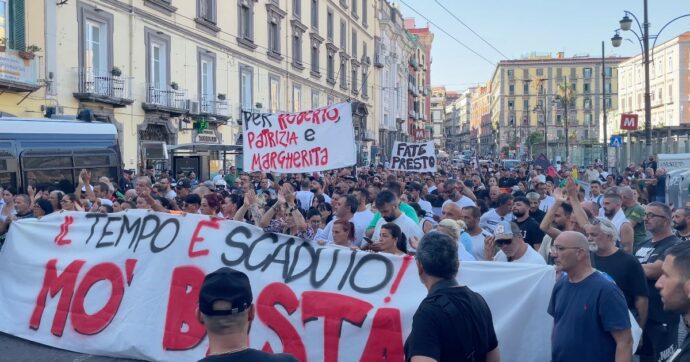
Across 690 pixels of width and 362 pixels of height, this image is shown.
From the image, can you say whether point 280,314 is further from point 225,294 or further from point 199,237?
point 225,294

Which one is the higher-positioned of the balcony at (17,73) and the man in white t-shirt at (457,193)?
the balcony at (17,73)

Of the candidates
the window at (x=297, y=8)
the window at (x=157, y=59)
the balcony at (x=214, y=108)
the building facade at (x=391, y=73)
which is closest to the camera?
the window at (x=157, y=59)

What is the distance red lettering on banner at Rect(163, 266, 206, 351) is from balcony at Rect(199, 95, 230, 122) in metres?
21.4

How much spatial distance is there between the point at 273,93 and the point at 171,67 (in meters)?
10.1

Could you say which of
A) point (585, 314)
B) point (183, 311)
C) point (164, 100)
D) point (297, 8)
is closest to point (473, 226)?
point (183, 311)

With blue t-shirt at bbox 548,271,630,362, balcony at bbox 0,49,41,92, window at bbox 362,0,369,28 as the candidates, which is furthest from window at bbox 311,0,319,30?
blue t-shirt at bbox 548,271,630,362

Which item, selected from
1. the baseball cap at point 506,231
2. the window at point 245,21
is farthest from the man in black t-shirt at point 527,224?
the window at point 245,21

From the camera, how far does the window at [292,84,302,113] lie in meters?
37.8

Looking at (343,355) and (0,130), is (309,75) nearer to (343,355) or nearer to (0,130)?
(0,130)

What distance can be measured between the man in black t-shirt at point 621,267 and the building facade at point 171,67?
12275 mm

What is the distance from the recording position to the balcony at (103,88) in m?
20.1

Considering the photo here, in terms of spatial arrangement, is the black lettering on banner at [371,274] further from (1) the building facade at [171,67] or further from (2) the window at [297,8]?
(2) the window at [297,8]

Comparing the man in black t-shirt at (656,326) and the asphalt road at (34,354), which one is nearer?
the man in black t-shirt at (656,326)

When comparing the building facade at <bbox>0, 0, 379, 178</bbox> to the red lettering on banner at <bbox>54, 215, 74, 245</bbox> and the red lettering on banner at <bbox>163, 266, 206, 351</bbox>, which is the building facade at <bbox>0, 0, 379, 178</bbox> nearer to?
the red lettering on banner at <bbox>54, 215, 74, 245</bbox>
